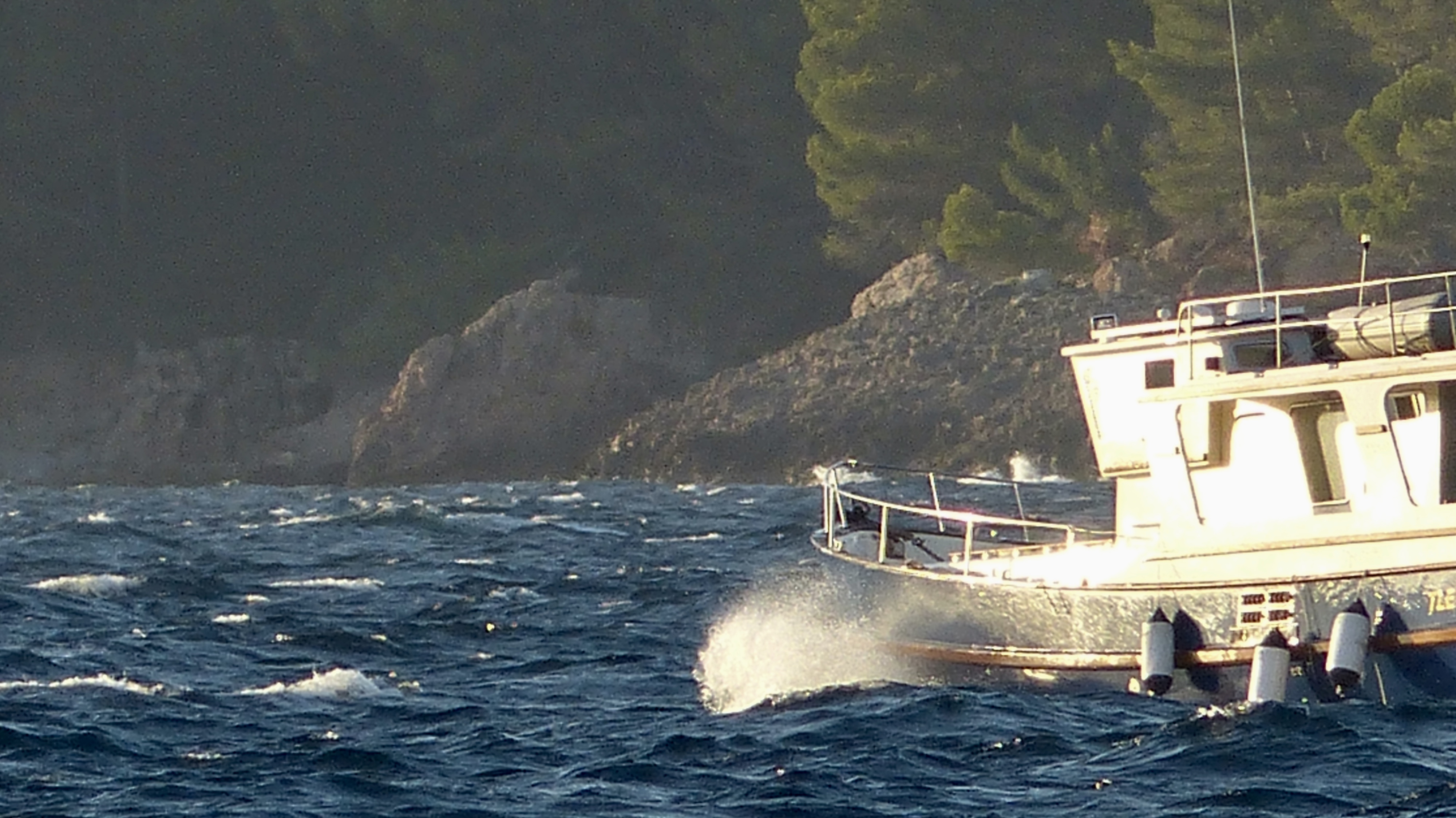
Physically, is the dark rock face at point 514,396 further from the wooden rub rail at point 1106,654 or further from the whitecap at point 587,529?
the wooden rub rail at point 1106,654

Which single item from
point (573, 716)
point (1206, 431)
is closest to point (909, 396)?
point (573, 716)

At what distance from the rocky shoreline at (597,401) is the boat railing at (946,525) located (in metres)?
32.8

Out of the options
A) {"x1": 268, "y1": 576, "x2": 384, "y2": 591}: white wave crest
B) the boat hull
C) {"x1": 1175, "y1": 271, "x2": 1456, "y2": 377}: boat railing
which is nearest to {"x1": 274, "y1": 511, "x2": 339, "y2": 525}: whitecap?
{"x1": 268, "y1": 576, "x2": 384, "y2": 591}: white wave crest

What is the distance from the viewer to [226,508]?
6334 centimetres

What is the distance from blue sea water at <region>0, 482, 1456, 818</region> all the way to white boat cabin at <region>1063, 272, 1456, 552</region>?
184 cm

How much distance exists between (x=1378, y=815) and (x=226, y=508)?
157 feet

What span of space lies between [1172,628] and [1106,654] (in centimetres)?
91

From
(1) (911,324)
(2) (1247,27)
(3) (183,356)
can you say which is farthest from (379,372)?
(2) (1247,27)

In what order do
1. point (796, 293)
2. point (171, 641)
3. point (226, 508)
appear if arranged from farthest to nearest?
point (796, 293)
point (226, 508)
point (171, 641)

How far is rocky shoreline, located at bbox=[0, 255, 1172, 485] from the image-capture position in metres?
67.6

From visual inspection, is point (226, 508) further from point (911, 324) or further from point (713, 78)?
point (713, 78)

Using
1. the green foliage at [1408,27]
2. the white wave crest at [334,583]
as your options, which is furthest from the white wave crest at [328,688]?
the green foliage at [1408,27]

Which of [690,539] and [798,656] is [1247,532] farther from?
[690,539]

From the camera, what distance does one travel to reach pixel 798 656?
27484 millimetres
